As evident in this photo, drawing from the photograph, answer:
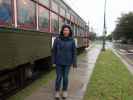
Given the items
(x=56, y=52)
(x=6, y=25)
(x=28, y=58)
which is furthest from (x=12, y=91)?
(x=6, y=25)

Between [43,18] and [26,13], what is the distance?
1.68 meters

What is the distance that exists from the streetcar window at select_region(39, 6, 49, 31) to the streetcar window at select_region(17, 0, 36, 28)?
61cm

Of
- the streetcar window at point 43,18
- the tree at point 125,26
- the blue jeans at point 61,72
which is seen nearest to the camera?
the blue jeans at point 61,72

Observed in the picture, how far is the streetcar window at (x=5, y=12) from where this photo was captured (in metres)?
5.64

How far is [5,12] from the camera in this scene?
582 centimetres

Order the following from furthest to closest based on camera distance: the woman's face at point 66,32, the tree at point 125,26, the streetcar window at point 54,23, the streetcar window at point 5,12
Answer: the tree at point 125,26 < the streetcar window at point 54,23 < the woman's face at point 66,32 < the streetcar window at point 5,12

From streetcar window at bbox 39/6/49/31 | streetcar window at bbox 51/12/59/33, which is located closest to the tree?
streetcar window at bbox 51/12/59/33

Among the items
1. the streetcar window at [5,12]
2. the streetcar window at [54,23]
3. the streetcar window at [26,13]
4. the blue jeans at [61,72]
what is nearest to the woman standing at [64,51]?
the blue jeans at [61,72]

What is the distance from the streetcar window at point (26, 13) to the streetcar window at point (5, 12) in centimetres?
56

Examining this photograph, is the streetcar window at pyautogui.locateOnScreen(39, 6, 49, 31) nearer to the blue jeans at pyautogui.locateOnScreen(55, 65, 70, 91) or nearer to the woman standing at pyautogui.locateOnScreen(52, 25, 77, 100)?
the woman standing at pyautogui.locateOnScreen(52, 25, 77, 100)

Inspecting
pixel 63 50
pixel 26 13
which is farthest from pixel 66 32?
pixel 26 13

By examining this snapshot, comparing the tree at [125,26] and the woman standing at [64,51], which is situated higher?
the tree at [125,26]

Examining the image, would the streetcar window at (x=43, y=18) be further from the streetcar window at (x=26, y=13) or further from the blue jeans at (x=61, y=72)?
the blue jeans at (x=61, y=72)

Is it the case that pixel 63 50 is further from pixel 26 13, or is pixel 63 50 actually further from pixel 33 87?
pixel 33 87
